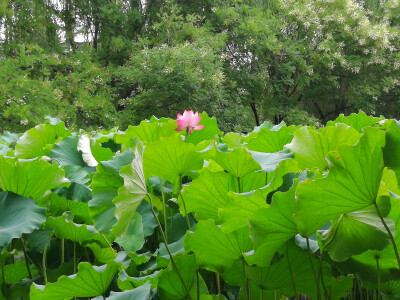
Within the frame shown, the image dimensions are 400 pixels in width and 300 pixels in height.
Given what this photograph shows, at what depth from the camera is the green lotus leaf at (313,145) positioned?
1.98ft

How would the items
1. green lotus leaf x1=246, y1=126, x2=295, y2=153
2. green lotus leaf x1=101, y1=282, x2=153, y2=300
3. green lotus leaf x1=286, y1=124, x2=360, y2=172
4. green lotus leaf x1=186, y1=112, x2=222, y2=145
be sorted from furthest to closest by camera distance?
green lotus leaf x1=186, y1=112, x2=222, y2=145, green lotus leaf x1=246, y1=126, x2=295, y2=153, green lotus leaf x1=286, y1=124, x2=360, y2=172, green lotus leaf x1=101, y1=282, x2=153, y2=300

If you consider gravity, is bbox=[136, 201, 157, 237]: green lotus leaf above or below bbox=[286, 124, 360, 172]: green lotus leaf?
below

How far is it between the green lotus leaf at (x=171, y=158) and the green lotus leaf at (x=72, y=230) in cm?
13

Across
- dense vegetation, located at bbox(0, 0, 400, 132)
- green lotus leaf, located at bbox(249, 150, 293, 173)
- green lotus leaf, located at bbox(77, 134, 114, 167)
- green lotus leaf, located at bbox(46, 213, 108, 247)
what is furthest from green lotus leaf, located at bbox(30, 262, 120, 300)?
dense vegetation, located at bbox(0, 0, 400, 132)

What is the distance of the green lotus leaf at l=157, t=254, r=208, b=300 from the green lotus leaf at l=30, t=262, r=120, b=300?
0.21ft

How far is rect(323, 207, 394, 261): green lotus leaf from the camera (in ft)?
1.38

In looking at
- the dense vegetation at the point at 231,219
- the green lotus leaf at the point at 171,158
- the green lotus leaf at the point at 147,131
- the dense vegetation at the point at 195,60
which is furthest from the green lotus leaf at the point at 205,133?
the dense vegetation at the point at 195,60

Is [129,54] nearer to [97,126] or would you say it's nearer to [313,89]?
[97,126]

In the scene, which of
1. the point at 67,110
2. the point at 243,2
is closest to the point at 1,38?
the point at 67,110

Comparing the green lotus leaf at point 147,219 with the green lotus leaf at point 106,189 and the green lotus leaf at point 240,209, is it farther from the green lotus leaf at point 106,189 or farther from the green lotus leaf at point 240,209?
the green lotus leaf at point 240,209

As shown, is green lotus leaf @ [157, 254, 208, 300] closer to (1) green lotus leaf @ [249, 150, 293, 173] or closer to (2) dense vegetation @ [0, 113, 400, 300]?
(2) dense vegetation @ [0, 113, 400, 300]

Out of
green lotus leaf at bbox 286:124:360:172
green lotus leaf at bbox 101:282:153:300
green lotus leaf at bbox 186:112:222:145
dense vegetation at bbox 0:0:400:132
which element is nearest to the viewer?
green lotus leaf at bbox 101:282:153:300

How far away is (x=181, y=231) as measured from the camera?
698mm

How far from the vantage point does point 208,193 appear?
21.6 inches
